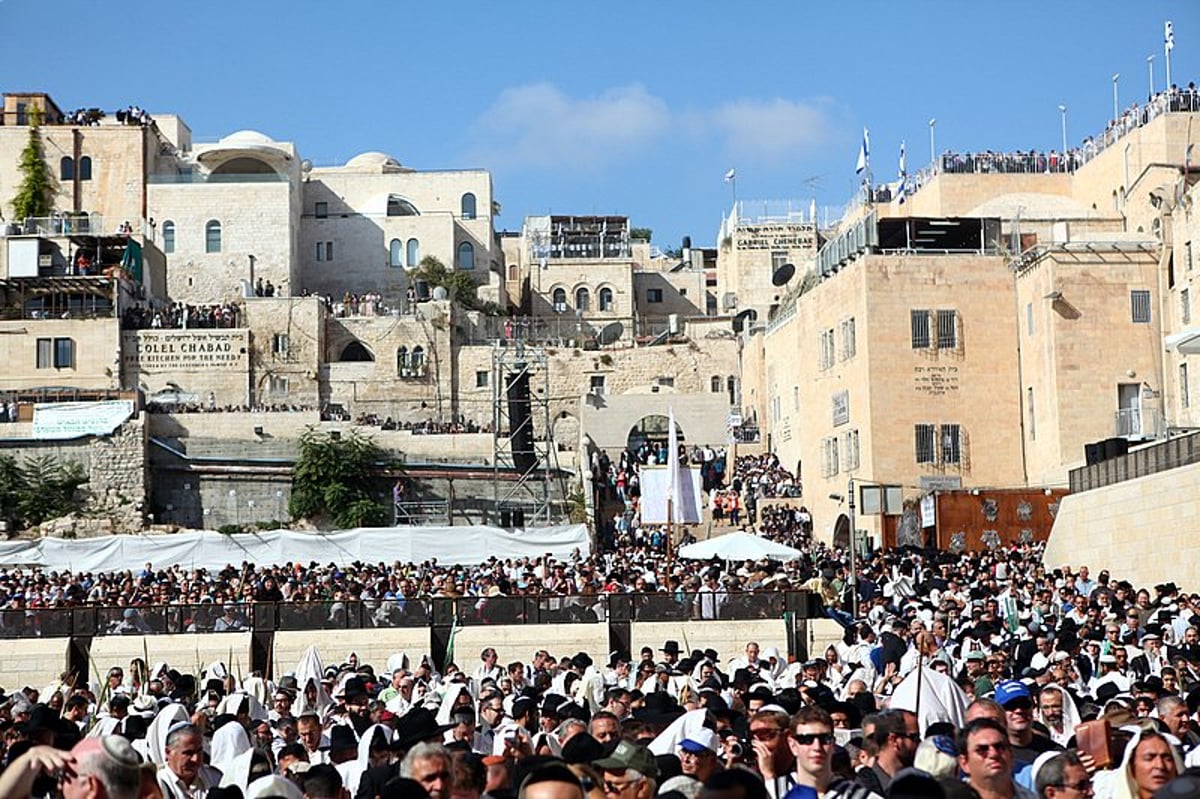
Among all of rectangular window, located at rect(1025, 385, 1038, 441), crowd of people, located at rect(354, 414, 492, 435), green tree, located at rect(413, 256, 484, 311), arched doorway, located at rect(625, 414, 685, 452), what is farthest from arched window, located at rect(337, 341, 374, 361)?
rectangular window, located at rect(1025, 385, 1038, 441)

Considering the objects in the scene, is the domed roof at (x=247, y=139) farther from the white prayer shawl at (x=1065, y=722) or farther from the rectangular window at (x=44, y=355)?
the white prayer shawl at (x=1065, y=722)

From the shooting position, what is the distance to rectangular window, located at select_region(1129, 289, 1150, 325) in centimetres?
3931

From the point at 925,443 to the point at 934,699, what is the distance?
30.5 m

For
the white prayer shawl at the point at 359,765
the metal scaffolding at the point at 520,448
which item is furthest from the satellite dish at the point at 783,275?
the white prayer shawl at the point at 359,765

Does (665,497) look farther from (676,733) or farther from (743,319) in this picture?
(743,319)

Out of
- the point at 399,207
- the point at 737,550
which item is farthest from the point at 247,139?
the point at 737,550

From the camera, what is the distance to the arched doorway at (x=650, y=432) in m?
58.5

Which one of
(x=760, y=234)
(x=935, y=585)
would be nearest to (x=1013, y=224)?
(x=935, y=585)

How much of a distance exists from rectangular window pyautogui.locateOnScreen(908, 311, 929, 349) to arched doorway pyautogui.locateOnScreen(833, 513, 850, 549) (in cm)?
444

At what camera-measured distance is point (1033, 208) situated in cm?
4684

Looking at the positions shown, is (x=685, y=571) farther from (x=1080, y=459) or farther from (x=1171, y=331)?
(x=1171, y=331)

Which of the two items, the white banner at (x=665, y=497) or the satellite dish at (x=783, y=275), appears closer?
the white banner at (x=665, y=497)

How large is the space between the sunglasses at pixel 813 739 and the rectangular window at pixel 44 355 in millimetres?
A: 56210

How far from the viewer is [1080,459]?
126 feet
